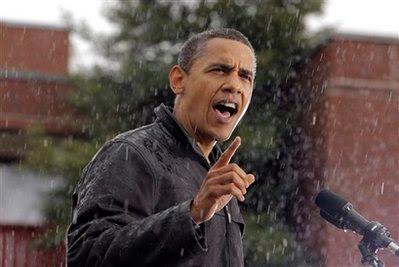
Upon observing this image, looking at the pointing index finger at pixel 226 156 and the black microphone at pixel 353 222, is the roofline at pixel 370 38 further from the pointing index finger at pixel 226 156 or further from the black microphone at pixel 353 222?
the pointing index finger at pixel 226 156

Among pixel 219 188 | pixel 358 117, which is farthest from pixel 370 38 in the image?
pixel 219 188

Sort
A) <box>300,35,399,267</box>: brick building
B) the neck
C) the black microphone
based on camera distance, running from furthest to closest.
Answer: <box>300,35,399,267</box>: brick building
the black microphone
the neck

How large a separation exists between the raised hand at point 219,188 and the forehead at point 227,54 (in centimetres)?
43

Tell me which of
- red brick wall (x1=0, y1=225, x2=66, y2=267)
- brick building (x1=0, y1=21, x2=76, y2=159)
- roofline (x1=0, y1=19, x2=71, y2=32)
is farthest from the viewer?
roofline (x1=0, y1=19, x2=71, y2=32)

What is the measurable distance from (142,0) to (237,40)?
10.6m

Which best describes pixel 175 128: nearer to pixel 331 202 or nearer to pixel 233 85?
pixel 233 85

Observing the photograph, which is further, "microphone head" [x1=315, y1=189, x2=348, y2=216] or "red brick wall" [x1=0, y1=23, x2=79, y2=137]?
"red brick wall" [x1=0, y1=23, x2=79, y2=137]

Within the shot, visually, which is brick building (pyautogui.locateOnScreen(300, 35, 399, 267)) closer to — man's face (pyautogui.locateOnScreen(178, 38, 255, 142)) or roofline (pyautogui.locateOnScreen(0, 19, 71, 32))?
roofline (pyautogui.locateOnScreen(0, 19, 71, 32))

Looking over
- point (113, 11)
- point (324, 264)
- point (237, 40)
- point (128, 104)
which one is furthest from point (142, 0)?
point (237, 40)

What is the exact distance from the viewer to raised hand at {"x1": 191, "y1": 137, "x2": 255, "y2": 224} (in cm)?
215

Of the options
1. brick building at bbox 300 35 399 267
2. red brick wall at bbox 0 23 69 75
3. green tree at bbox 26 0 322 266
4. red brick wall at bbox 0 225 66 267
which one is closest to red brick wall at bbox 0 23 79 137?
red brick wall at bbox 0 23 69 75

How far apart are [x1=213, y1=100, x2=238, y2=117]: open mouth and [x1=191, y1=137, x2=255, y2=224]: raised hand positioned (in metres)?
0.32

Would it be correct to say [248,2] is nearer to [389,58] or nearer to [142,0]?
[142,0]

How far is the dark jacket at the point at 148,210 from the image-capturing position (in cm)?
225
